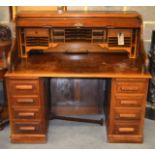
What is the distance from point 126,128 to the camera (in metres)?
2.00

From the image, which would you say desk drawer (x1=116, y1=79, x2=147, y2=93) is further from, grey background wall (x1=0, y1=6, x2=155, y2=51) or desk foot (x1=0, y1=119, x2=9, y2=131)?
desk foot (x1=0, y1=119, x2=9, y2=131)

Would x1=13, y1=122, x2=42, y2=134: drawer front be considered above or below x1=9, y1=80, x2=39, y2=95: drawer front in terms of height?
below

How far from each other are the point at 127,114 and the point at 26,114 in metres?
0.79

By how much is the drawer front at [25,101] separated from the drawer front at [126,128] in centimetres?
65

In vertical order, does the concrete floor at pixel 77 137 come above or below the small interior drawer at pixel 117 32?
below

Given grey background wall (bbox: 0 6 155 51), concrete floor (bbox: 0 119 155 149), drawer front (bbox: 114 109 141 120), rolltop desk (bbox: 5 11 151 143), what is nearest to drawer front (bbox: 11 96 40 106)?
rolltop desk (bbox: 5 11 151 143)

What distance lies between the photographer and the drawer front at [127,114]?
193cm

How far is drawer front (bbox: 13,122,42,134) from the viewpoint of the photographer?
1987 mm

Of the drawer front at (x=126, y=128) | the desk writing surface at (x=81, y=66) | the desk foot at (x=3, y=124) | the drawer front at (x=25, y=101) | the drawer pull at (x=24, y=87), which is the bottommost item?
the desk foot at (x=3, y=124)

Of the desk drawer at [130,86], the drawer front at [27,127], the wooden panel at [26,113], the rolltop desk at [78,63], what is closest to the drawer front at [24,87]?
the rolltop desk at [78,63]

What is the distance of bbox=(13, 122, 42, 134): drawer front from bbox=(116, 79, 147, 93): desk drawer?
698mm

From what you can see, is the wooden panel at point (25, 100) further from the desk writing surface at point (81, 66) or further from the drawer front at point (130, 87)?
the drawer front at point (130, 87)
